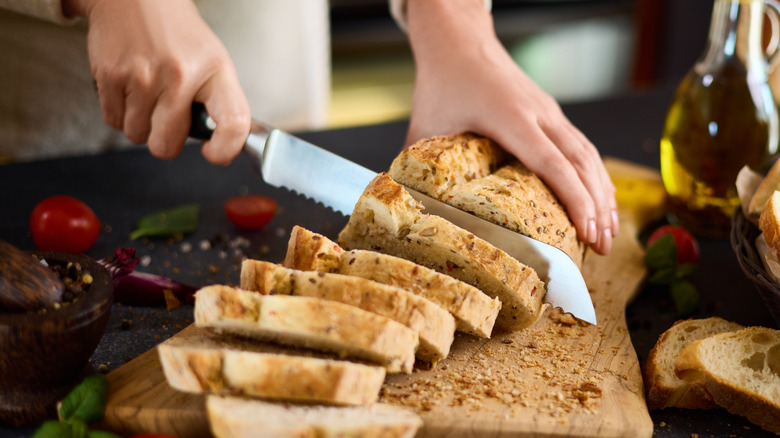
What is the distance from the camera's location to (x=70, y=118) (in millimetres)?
3436

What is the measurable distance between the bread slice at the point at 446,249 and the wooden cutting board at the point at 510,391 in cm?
13

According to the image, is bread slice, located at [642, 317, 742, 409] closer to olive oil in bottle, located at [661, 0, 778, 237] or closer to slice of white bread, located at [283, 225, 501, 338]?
slice of white bread, located at [283, 225, 501, 338]

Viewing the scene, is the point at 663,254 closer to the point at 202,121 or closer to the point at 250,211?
the point at 250,211

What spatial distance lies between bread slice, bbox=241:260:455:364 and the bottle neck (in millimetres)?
1649

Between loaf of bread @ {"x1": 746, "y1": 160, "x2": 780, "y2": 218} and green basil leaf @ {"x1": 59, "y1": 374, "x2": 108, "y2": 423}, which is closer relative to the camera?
green basil leaf @ {"x1": 59, "y1": 374, "x2": 108, "y2": 423}

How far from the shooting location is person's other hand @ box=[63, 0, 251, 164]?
236cm

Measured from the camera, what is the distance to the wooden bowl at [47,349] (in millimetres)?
1510

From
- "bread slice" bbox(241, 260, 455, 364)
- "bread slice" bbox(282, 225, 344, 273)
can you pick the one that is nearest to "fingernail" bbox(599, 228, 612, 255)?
"bread slice" bbox(241, 260, 455, 364)

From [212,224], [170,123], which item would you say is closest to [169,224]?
[212,224]

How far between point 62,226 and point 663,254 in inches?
85.4

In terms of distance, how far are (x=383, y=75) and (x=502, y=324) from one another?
4.95 metres

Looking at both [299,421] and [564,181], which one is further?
[564,181]

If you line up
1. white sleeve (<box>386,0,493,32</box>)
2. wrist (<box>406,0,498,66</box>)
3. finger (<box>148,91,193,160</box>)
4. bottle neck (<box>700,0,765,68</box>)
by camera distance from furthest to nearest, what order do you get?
white sleeve (<box>386,0,493,32</box>) → wrist (<box>406,0,498,66</box>) → bottle neck (<box>700,0,765,68</box>) → finger (<box>148,91,193,160</box>)

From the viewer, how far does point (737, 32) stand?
255cm
